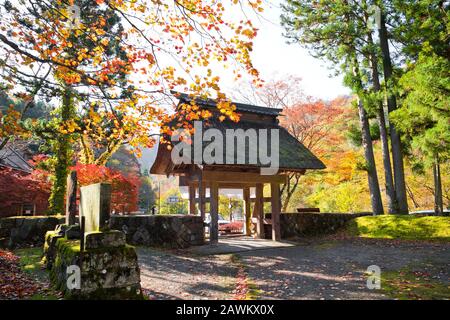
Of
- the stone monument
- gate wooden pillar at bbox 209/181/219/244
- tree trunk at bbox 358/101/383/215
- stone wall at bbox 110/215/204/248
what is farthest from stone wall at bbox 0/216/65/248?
tree trunk at bbox 358/101/383/215

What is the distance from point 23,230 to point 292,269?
9702 millimetres

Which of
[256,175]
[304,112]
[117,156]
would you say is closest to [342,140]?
[304,112]

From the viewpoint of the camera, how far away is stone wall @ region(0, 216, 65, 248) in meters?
10.4

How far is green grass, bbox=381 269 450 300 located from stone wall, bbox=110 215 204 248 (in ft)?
20.6

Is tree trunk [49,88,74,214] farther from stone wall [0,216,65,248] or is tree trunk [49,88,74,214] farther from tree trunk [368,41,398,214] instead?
tree trunk [368,41,398,214]

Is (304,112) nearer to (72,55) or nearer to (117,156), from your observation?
(72,55)

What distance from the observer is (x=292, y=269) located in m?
7.07

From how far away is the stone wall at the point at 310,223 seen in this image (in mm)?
13586

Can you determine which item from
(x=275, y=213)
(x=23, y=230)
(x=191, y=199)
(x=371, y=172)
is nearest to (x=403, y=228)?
(x=371, y=172)

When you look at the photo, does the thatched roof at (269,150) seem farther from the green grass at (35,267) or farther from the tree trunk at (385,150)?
the green grass at (35,267)

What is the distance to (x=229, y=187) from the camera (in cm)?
1416

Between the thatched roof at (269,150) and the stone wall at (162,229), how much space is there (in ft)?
8.34

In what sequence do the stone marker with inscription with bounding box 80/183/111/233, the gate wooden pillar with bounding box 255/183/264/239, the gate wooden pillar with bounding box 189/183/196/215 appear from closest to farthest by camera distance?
the stone marker with inscription with bounding box 80/183/111/233 < the gate wooden pillar with bounding box 255/183/264/239 < the gate wooden pillar with bounding box 189/183/196/215

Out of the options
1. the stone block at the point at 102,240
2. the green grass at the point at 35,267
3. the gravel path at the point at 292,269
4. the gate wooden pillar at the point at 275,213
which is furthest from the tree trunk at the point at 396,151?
the green grass at the point at 35,267
